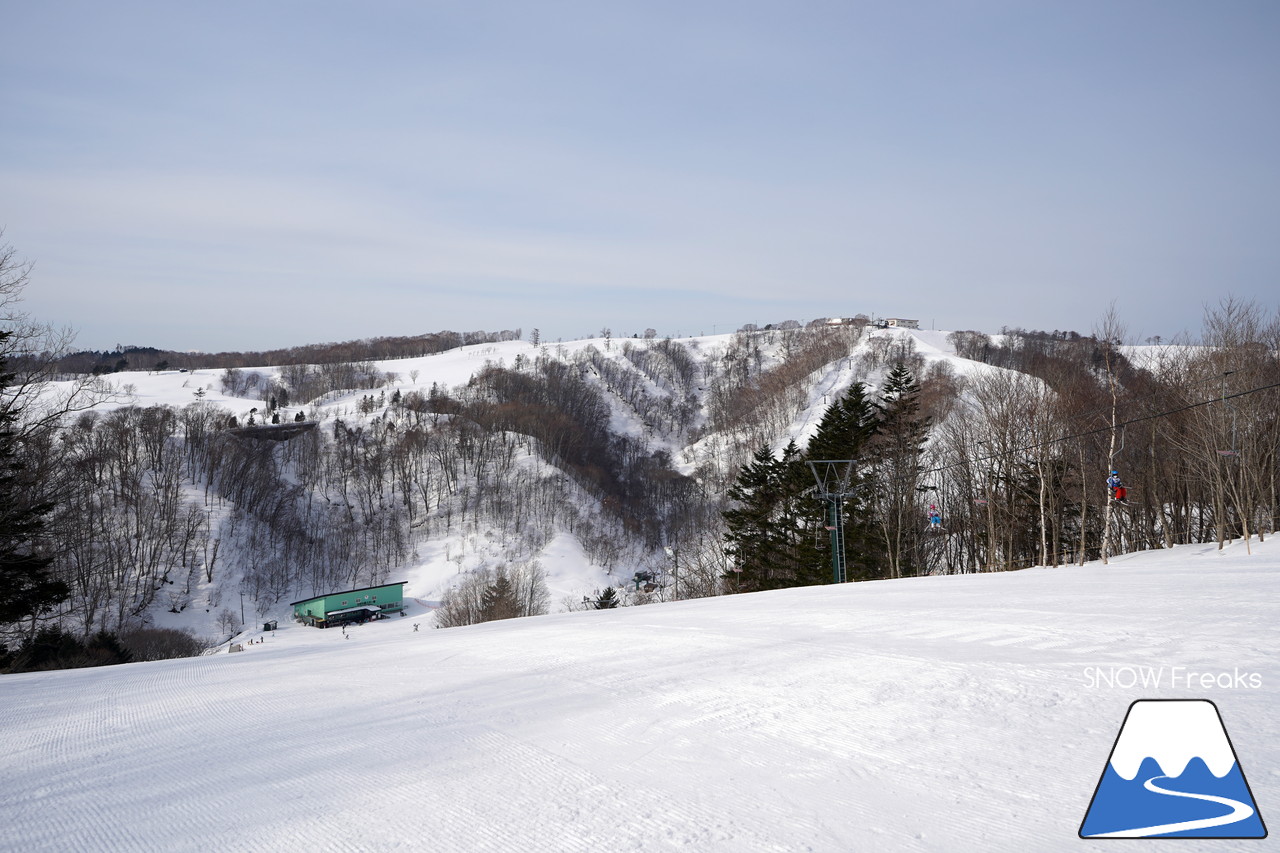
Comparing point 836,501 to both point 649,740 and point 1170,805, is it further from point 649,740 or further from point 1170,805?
point 1170,805

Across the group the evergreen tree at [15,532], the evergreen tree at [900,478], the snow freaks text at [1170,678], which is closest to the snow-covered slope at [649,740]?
the snow freaks text at [1170,678]

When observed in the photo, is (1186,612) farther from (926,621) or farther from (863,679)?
(863,679)

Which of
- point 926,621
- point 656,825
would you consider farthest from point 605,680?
point 926,621

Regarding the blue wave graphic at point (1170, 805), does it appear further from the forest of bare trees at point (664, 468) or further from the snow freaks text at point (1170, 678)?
the forest of bare trees at point (664, 468)

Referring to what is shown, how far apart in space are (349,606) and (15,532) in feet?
147

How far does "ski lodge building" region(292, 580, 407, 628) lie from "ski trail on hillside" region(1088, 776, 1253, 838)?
64.3m

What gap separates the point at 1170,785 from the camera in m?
3.50

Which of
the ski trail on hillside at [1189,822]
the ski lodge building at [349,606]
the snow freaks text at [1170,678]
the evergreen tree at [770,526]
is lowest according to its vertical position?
the ski lodge building at [349,606]

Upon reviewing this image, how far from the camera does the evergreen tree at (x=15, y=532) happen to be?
1975 centimetres

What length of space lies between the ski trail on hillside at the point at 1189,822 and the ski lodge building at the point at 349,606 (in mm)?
64297

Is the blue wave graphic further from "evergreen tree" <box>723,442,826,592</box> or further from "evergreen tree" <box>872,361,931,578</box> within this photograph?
"evergreen tree" <box>872,361,931,578</box>

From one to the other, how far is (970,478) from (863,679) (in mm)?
34842

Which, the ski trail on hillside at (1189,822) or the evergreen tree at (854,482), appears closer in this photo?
the ski trail on hillside at (1189,822)

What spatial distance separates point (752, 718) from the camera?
5801 millimetres
